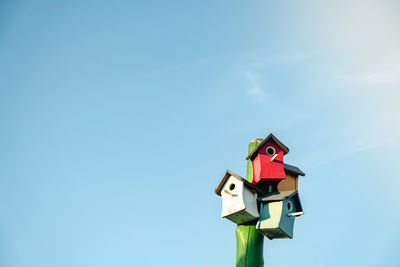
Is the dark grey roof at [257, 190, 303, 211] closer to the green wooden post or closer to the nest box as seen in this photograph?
the nest box

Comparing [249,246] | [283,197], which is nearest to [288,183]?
[283,197]

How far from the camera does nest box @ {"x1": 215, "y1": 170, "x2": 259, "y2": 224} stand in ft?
27.7

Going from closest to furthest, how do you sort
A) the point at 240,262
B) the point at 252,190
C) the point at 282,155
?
the point at 240,262 < the point at 252,190 < the point at 282,155

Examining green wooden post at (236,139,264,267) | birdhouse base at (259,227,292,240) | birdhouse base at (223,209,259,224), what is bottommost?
green wooden post at (236,139,264,267)

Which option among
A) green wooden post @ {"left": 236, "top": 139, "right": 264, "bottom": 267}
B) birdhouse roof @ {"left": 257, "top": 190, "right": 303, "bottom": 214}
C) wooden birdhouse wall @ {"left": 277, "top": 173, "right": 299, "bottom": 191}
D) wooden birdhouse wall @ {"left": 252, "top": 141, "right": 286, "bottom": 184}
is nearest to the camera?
green wooden post @ {"left": 236, "top": 139, "right": 264, "bottom": 267}

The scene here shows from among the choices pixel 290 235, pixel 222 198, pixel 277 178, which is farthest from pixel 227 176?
pixel 290 235

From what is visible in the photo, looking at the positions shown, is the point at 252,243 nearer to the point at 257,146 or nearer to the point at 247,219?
the point at 247,219

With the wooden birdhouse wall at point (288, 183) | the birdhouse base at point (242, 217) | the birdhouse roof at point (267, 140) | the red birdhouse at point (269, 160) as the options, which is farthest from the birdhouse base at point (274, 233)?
the birdhouse roof at point (267, 140)

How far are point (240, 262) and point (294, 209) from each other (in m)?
1.64

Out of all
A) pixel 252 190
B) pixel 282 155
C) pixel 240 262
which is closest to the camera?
pixel 240 262

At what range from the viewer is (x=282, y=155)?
30.8 feet

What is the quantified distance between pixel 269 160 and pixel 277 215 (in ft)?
4.35

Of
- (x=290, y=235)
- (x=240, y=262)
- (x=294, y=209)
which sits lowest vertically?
(x=240, y=262)

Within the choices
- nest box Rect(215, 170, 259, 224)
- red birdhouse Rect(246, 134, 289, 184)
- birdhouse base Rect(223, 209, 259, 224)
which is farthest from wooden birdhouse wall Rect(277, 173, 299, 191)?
birdhouse base Rect(223, 209, 259, 224)
